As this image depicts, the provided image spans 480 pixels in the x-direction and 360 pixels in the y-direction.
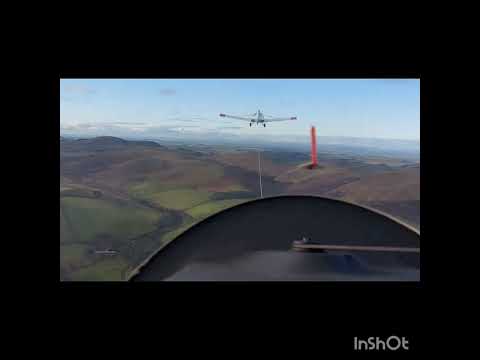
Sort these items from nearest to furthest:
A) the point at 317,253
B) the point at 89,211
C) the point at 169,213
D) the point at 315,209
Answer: the point at 317,253 → the point at 315,209 → the point at 89,211 → the point at 169,213

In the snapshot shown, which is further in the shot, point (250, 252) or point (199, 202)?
point (199, 202)

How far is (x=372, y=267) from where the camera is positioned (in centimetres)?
272

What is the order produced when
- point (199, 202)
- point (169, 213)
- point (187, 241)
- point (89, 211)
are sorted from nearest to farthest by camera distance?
point (187, 241), point (89, 211), point (169, 213), point (199, 202)

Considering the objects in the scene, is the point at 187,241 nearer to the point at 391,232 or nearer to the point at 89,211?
the point at 391,232

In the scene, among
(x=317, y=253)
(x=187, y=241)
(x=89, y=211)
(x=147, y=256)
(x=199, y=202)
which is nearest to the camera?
(x=317, y=253)

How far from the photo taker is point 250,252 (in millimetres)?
3016

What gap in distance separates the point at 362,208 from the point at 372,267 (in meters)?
0.77

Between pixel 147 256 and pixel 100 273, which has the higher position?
pixel 147 256

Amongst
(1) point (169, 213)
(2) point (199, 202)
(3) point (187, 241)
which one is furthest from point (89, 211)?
(3) point (187, 241)

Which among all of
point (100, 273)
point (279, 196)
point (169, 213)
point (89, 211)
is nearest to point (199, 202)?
point (169, 213)

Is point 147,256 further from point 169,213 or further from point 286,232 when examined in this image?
point 169,213

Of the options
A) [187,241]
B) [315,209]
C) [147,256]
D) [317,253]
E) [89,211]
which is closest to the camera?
[317,253]

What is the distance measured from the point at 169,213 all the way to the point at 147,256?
21.9 meters

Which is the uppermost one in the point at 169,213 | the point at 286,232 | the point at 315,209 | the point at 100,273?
the point at 315,209
